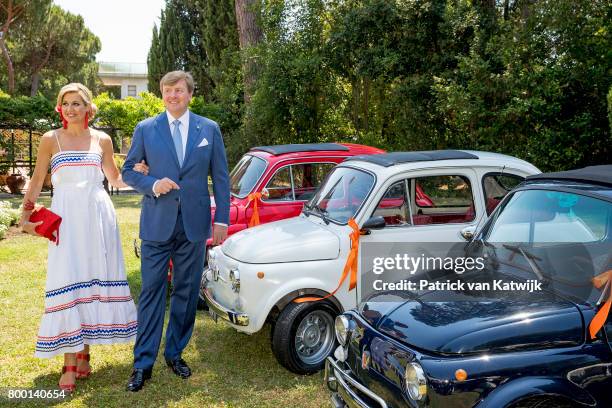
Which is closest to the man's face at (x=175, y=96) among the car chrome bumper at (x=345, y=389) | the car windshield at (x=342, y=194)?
the car windshield at (x=342, y=194)

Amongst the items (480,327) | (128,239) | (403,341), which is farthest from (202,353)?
(128,239)

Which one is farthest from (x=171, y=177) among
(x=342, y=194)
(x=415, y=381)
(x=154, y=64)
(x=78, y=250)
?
(x=154, y=64)

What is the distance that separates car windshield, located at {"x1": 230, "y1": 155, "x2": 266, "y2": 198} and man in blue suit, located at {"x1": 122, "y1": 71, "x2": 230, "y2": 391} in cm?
244

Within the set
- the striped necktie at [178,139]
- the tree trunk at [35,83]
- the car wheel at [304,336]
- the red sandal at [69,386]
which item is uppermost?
the tree trunk at [35,83]

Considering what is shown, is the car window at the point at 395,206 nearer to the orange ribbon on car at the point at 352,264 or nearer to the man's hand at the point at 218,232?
the orange ribbon on car at the point at 352,264

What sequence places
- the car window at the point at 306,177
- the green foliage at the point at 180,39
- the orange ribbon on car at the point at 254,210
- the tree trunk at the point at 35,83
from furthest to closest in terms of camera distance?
the tree trunk at the point at 35,83, the green foliage at the point at 180,39, the car window at the point at 306,177, the orange ribbon on car at the point at 254,210

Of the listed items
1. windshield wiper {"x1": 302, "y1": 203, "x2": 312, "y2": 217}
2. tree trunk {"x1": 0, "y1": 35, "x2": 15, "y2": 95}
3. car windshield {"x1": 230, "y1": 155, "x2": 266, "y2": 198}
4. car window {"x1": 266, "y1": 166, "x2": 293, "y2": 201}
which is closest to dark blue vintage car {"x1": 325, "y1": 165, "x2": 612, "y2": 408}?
windshield wiper {"x1": 302, "y1": 203, "x2": 312, "y2": 217}

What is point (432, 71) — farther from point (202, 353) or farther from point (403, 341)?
point (403, 341)

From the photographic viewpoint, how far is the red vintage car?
7176 mm

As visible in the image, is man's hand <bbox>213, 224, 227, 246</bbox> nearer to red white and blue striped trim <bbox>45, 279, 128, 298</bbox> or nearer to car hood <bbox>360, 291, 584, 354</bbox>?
red white and blue striped trim <bbox>45, 279, 128, 298</bbox>

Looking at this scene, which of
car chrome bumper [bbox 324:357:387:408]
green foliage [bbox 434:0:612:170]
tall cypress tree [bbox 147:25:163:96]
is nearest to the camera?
car chrome bumper [bbox 324:357:387:408]

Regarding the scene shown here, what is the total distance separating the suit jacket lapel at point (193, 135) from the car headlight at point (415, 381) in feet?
8.61

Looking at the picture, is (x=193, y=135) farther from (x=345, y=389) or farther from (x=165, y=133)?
(x=345, y=389)

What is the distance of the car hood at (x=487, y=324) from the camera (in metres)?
2.96
